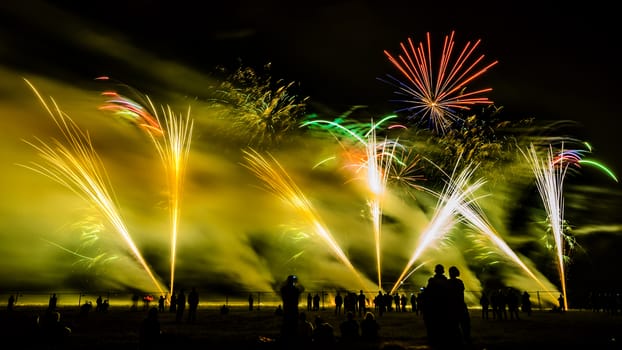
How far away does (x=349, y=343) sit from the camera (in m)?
12.2

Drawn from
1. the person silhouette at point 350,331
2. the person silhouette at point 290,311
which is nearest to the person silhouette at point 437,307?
the person silhouette at point 290,311

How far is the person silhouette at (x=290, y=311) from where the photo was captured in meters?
10.2

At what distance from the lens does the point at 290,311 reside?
1032cm

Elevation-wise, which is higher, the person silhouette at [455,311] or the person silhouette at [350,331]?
the person silhouette at [455,311]

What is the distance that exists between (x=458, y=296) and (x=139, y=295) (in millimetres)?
33385

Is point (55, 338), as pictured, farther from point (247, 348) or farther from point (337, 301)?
point (337, 301)

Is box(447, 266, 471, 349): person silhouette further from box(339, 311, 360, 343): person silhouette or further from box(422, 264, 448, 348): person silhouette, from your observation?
box(339, 311, 360, 343): person silhouette

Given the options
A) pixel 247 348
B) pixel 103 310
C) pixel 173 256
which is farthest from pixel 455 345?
pixel 103 310

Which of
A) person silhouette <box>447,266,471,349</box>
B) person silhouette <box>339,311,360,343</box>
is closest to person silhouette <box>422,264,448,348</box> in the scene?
person silhouette <box>447,266,471,349</box>

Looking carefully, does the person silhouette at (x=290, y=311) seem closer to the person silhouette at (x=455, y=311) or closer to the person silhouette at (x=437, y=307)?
the person silhouette at (x=437, y=307)

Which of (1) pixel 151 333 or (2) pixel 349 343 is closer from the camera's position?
(1) pixel 151 333

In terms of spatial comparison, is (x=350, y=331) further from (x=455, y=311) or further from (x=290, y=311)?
(x=455, y=311)

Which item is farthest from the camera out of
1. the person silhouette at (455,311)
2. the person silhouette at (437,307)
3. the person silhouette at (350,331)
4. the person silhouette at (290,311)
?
the person silhouette at (350,331)

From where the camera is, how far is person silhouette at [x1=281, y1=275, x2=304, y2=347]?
1016 centimetres
